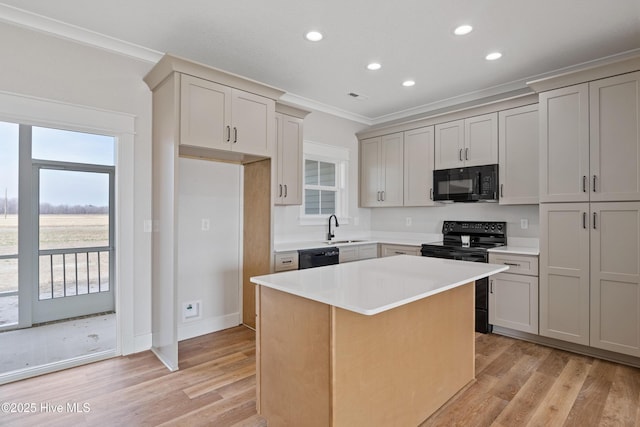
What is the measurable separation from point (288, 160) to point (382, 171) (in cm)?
161

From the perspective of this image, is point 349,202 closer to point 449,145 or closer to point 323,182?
point 323,182

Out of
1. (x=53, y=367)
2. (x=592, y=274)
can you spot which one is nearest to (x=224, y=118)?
(x=53, y=367)

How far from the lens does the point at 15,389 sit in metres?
2.41

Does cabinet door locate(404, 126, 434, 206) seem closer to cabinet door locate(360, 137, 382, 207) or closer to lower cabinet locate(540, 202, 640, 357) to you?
cabinet door locate(360, 137, 382, 207)

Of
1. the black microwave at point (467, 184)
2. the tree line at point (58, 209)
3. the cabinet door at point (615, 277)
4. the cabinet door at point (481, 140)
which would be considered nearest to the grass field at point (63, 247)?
the tree line at point (58, 209)

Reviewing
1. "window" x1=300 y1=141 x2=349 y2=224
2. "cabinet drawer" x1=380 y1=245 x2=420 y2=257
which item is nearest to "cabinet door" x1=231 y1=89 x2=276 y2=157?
"window" x1=300 y1=141 x2=349 y2=224

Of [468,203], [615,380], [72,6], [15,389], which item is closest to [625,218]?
[615,380]

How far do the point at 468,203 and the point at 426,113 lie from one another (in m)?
1.38

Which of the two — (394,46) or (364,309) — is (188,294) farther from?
(394,46)

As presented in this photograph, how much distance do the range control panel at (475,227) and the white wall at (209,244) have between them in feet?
8.63

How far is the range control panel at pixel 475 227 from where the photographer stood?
13.1ft

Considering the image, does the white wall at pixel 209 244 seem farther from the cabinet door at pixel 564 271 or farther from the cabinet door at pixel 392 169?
the cabinet door at pixel 564 271

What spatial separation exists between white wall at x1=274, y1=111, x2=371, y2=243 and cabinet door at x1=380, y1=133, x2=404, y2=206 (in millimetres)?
458

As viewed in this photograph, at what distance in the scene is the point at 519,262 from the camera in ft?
11.1
